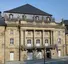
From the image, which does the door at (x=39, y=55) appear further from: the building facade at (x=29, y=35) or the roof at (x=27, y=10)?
the roof at (x=27, y=10)

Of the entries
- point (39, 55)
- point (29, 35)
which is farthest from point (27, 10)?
point (39, 55)

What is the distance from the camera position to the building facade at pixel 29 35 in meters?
54.9

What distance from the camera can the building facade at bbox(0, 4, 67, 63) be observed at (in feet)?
180

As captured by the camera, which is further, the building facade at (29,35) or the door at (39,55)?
the door at (39,55)

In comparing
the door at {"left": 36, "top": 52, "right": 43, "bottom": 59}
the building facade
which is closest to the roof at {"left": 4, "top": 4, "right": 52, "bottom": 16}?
the building facade

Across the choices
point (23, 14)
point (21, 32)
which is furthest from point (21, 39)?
point (23, 14)

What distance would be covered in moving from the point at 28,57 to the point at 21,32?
688cm

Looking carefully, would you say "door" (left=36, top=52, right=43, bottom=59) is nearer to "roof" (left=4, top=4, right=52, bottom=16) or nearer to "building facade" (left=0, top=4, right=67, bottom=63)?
"building facade" (left=0, top=4, right=67, bottom=63)

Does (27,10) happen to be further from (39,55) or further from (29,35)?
(39,55)

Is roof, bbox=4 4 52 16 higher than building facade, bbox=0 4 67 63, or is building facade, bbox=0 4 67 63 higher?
roof, bbox=4 4 52 16

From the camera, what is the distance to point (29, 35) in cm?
5669

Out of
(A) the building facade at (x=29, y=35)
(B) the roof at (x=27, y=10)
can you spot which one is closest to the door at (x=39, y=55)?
(A) the building facade at (x=29, y=35)

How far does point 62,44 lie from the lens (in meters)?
62.3

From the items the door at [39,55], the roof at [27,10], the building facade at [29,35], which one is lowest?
the door at [39,55]
